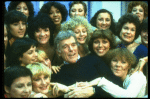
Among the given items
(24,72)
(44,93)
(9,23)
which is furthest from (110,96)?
(9,23)

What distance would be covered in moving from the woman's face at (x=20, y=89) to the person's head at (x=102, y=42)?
93 cm

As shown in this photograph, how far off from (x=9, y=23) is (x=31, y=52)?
19.4 inches

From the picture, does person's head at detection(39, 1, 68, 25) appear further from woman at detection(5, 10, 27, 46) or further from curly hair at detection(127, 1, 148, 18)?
curly hair at detection(127, 1, 148, 18)

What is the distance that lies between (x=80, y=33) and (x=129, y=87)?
0.88 metres

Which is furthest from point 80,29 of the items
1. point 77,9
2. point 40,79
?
point 40,79

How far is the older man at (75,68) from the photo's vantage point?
1.99 meters

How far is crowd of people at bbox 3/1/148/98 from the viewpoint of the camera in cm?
183

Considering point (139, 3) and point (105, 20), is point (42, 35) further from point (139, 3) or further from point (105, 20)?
point (139, 3)

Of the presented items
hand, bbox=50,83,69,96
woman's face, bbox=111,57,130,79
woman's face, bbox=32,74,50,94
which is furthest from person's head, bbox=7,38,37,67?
woman's face, bbox=111,57,130,79

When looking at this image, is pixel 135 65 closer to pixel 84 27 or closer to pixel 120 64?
pixel 120 64

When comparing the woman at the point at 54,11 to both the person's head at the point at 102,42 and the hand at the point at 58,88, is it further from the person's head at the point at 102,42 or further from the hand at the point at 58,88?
the hand at the point at 58,88

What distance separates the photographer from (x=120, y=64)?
2.09 m

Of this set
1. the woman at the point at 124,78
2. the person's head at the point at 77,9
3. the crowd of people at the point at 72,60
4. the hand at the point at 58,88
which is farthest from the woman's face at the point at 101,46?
the person's head at the point at 77,9

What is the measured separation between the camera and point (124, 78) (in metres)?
2.12
